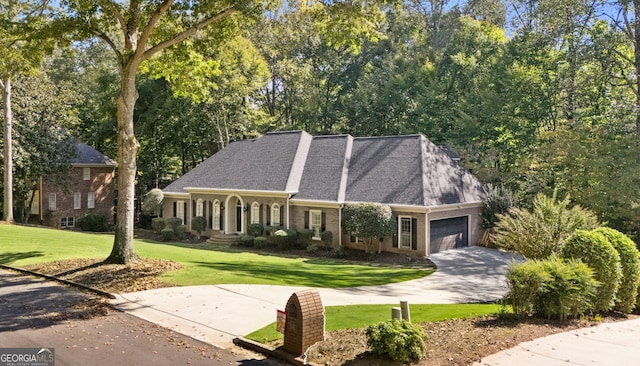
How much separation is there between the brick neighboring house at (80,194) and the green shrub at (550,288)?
1369 inches

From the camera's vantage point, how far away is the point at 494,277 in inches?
770

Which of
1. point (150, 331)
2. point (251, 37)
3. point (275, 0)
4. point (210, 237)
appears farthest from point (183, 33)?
point (251, 37)

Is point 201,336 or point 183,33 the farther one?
point 183,33

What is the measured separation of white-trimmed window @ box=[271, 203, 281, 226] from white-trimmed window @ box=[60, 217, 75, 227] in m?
21.3

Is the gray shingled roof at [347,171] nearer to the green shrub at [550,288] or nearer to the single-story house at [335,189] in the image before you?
the single-story house at [335,189]

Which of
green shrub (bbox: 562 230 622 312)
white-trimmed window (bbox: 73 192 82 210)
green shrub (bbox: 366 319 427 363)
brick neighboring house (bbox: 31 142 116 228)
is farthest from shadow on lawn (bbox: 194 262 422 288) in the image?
white-trimmed window (bbox: 73 192 82 210)

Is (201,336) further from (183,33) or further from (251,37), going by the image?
(251,37)

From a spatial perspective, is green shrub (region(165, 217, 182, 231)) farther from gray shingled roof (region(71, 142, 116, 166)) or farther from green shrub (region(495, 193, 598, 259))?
green shrub (region(495, 193, 598, 259))

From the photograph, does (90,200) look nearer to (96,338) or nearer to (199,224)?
(199,224)

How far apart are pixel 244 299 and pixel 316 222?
558 inches

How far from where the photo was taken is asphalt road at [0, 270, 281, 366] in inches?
338

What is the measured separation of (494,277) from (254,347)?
13.3 m

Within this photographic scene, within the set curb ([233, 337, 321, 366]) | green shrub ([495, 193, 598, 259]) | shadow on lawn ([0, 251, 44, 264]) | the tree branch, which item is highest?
the tree branch

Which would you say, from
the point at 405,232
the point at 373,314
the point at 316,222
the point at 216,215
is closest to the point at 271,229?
the point at 316,222
